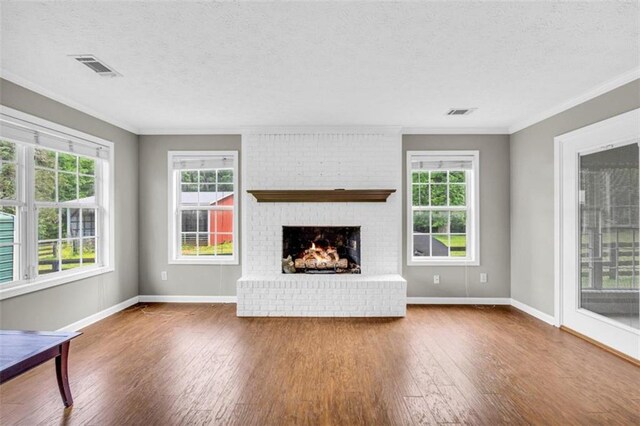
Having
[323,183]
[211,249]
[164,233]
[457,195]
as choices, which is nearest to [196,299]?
[211,249]

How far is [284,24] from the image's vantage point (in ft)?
7.14

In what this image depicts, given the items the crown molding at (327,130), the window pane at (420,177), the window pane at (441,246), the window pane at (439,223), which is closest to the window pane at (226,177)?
the crown molding at (327,130)

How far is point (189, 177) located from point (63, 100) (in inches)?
70.4

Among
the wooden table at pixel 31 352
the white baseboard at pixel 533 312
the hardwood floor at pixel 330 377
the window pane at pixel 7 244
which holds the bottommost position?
the hardwood floor at pixel 330 377

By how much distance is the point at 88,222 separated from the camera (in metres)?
4.16

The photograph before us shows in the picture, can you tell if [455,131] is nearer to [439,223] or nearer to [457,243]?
[439,223]

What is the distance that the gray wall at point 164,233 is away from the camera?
496 centimetres

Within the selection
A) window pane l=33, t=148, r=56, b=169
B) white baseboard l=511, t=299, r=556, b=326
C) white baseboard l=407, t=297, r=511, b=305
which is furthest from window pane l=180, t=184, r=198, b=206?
white baseboard l=511, t=299, r=556, b=326

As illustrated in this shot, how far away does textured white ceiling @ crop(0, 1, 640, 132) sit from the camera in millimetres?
2051

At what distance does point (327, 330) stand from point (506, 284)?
2.81 meters

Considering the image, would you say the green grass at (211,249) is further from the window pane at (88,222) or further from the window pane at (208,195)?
the window pane at (88,222)

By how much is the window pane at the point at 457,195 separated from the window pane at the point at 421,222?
0.40m

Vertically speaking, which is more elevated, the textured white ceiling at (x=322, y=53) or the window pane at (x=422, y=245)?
the textured white ceiling at (x=322, y=53)

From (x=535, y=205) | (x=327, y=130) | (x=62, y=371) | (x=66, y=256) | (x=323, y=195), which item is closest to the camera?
(x=62, y=371)
